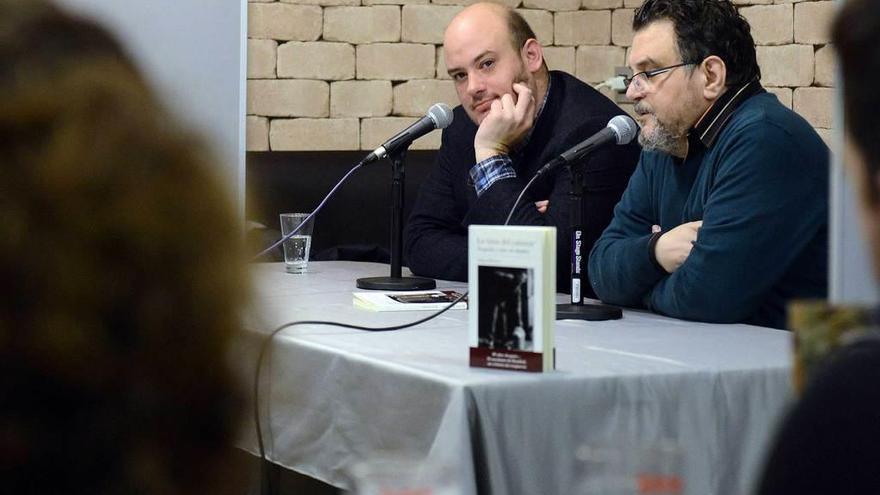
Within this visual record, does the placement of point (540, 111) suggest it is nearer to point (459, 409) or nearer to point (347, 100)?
point (347, 100)

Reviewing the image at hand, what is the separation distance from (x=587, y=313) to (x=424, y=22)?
240 centimetres

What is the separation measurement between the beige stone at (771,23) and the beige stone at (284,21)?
4.54 feet

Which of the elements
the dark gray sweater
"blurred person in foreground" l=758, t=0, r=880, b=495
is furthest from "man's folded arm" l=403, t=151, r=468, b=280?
"blurred person in foreground" l=758, t=0, r=880, b=495

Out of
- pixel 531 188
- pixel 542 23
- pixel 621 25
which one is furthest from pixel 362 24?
pixel 531 188

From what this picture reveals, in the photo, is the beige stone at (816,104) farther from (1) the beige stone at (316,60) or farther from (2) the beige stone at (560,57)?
(1) the beige stone at (316,60)

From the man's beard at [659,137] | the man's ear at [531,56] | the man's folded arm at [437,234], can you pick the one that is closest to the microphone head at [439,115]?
the man's folded arm at [437,234]

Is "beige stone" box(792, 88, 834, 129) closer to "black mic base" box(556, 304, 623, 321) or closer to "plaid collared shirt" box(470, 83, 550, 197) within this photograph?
"plaid collared shirt" box(470, 83, 550, 197)

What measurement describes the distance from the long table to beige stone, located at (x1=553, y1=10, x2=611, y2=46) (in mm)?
2708

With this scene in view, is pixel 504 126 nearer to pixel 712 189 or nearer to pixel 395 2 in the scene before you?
pixel 712 189

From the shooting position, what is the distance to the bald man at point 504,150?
2.98 metres

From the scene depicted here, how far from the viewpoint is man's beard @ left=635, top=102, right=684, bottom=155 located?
263 cm

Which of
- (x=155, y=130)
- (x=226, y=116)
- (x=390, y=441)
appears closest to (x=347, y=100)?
(x=226, y=116)

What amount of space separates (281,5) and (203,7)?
1.58 m

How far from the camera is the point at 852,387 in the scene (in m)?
0.84
